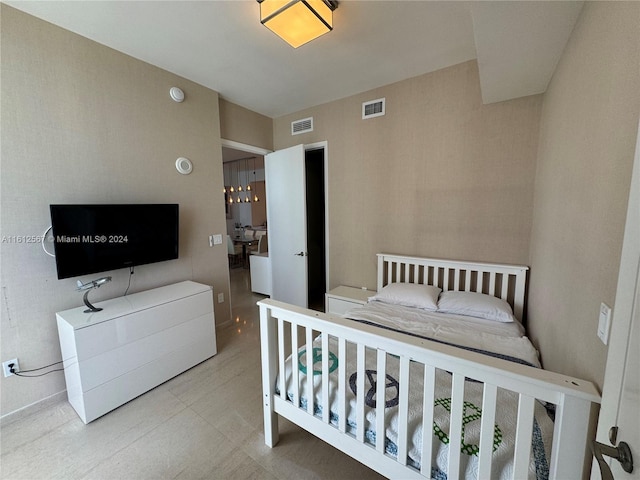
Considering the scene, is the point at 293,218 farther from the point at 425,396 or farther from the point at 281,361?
the point at 425,396

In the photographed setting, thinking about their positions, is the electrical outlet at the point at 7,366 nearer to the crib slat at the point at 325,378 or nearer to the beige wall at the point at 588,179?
the crib slat at the point at 325,378

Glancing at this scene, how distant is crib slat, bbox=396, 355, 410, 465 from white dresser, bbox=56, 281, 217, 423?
1.95 meters

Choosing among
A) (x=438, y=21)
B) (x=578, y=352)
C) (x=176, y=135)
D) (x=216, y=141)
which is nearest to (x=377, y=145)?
(x=438, y=21)

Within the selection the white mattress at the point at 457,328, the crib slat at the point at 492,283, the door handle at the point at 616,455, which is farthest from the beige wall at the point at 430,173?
the door handle at the point at 616,455

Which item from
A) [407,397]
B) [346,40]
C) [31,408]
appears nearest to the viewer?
[407,397]

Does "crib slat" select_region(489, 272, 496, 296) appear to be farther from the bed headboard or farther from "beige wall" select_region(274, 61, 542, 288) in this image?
"beige wall" select_region(274, 61, 542, 288)

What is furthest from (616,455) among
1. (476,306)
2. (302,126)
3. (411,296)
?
(302,126)

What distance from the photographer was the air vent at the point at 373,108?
112 inches

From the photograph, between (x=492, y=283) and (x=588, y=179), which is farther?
(x=492, y=283)

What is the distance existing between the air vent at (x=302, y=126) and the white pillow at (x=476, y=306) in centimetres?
263

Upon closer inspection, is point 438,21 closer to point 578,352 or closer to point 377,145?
point 377,145

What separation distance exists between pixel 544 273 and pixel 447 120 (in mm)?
1625

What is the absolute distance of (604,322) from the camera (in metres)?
0.80

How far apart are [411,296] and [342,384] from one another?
1.36 meters
